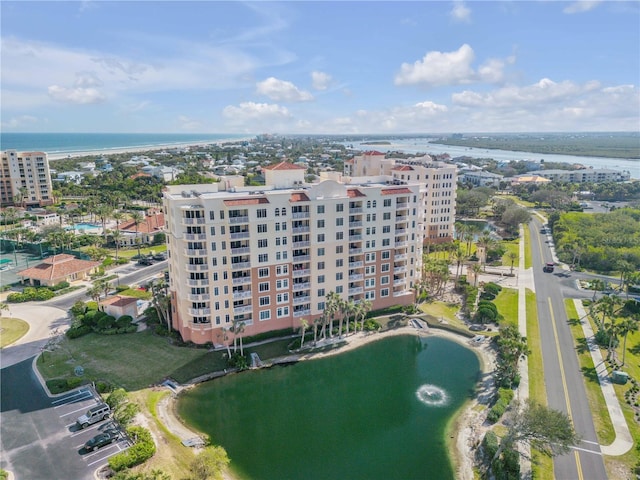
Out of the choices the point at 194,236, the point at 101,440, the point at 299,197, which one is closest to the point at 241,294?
the point at 194,236

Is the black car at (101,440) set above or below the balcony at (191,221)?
below

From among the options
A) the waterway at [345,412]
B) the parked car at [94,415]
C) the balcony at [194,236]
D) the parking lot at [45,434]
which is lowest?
the waterway at [345,412]

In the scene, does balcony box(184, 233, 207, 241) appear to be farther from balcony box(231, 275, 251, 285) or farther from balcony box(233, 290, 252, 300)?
balcony box(233, 290, 252, 300)

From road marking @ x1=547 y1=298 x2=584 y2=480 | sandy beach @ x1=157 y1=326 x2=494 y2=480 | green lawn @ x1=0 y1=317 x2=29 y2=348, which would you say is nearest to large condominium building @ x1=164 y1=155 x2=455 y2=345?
sandy beach @ x1=157 y1=326 x2=494 y2=480

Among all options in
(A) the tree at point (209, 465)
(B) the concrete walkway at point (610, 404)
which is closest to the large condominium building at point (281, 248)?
(A) the tree at point (209, 465)

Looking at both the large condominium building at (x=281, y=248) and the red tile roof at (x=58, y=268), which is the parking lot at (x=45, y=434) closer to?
the large condominium building at (x=281, y=248)

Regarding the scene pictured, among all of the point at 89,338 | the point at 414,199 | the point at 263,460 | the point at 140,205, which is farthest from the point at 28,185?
the point at 263,460
